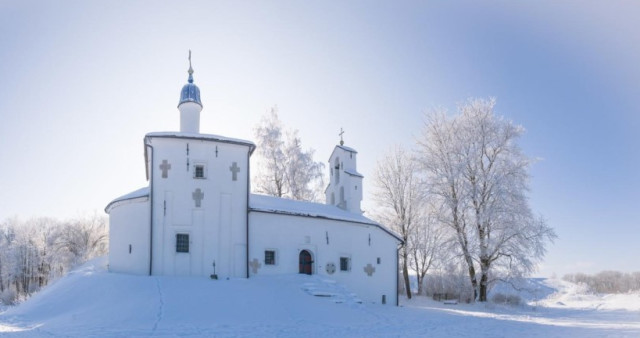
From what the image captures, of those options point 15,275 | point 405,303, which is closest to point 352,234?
point 405,303

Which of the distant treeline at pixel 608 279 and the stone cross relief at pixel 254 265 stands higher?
the stone cross relief at pixel 254 265

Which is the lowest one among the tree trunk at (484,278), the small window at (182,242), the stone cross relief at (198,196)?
the tree trunk at (484,278)

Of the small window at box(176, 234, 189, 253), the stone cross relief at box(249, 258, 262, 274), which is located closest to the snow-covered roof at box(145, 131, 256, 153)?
the small window at box(176, 234, 189, 253)

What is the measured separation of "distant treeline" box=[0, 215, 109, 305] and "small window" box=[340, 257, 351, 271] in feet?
81.5

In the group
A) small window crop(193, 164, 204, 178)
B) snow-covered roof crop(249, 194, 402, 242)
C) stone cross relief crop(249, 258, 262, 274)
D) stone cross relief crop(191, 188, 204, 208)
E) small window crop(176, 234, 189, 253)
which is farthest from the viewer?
snow-covered roof crop(249, 194, 402, 242)

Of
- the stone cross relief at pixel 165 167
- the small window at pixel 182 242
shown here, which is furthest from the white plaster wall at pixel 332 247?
the stone cross relief at pixel 165 167

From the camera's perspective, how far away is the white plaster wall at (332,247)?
22188mm

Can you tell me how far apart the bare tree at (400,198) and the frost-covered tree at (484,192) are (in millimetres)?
3873

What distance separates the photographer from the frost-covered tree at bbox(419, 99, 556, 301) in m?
26.5

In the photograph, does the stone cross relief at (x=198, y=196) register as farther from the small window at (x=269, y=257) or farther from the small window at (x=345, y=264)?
the small window at (x=345, y=264)

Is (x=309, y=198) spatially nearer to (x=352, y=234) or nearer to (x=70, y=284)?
(x=352, y=234)

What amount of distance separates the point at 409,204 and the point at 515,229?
26.9ft

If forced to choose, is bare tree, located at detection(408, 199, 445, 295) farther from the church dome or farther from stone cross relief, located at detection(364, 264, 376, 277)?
the church dome

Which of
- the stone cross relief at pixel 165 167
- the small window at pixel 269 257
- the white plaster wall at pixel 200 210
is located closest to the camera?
the white plaster wall at pixel 200 210
